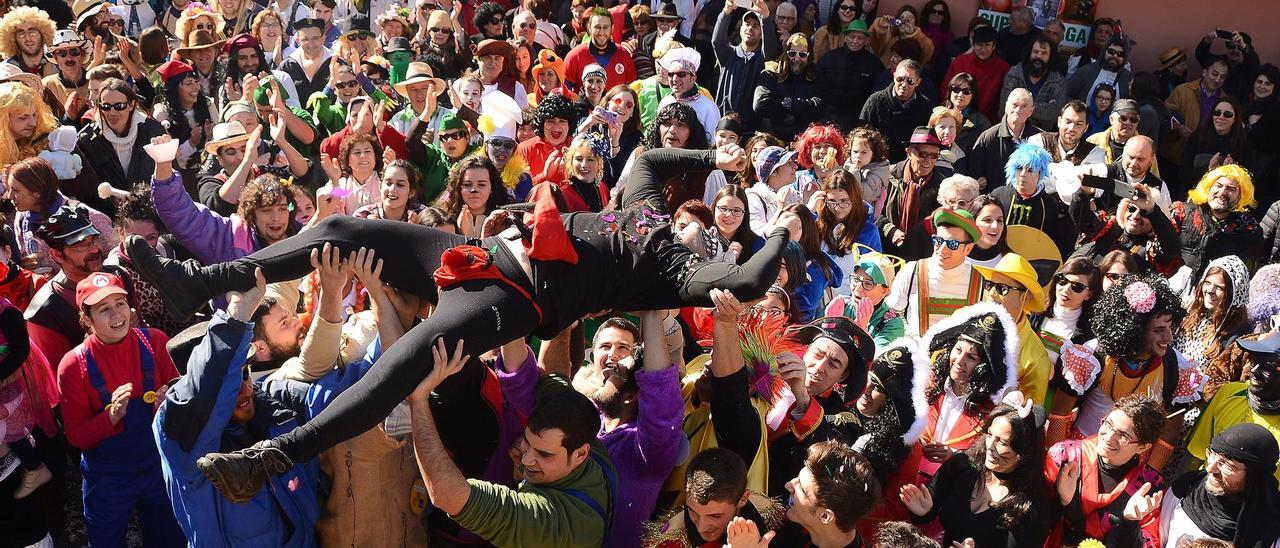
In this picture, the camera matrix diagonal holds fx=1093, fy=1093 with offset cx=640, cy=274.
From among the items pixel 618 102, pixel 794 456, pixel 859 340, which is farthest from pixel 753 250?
pixel 618 102

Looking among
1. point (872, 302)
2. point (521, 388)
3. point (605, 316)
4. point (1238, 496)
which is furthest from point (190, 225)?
point (1238, 496)

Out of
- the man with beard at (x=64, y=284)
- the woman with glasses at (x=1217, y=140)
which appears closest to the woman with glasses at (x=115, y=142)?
the man with beard at (x=64, y=284)

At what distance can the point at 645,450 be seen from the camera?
3201mm

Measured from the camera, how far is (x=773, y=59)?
812 cm

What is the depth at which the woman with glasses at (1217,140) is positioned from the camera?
7492 mm

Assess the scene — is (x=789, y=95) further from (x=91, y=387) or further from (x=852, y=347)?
(x=91, y=387)

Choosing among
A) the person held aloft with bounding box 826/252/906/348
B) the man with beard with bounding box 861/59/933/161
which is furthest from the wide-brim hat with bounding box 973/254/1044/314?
the man with beard with bounding box 861/59/933/161

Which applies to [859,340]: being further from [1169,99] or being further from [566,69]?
[1169,99]

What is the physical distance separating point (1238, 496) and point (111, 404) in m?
3.69

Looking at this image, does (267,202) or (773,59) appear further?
(773,59)

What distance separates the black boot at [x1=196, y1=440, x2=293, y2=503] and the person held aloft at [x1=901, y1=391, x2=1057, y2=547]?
192 cm

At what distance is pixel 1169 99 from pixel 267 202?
681 cm

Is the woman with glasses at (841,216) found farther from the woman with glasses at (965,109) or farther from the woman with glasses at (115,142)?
the woman with glasses at (115,142)

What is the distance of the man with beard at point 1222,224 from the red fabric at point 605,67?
384 cm
